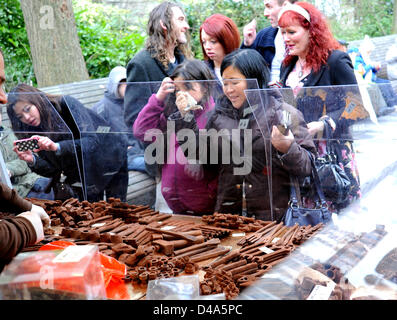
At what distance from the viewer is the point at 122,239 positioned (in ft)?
9.17

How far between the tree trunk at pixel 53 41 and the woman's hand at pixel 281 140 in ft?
16.9

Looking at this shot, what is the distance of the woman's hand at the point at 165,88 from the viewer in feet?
11.5

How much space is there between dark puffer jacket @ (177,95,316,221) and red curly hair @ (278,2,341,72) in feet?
1.79

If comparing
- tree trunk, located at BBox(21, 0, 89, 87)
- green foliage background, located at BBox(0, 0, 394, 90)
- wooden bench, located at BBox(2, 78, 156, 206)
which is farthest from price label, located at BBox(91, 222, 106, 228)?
green foliage background, located at BBox(0, 0, 394, 90)

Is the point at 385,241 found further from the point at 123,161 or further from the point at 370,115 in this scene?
the point at 123,161

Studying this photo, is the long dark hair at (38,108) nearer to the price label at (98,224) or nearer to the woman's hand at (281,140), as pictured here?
the price label at (98,224)

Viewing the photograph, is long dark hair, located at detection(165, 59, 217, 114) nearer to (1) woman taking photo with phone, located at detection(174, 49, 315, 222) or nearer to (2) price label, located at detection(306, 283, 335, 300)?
(1) woman taking photo with phone, located at detection(174, 49, 315, 222)

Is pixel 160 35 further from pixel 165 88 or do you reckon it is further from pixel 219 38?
pixel 165 88

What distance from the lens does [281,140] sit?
314cm

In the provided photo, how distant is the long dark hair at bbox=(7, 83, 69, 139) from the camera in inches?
153

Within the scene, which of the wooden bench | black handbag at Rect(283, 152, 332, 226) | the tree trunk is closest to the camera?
black handbag at Rect(283, 152, 332, 226)

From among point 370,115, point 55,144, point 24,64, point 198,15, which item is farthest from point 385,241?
point 198,15

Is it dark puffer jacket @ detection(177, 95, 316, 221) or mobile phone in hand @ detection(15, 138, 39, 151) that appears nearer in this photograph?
dark puffer jacket @ detection(177, 95, 316, 221)
